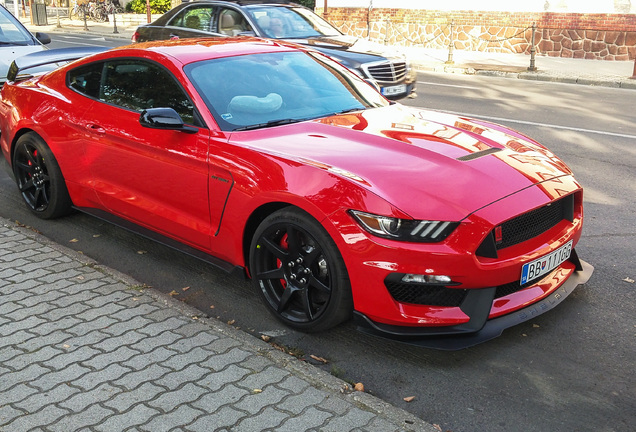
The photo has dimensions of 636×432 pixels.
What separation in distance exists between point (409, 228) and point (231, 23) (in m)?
8.95

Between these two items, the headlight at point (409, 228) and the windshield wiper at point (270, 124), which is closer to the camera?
the headlight at point (409, 228)

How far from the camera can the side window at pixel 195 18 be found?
12.0m

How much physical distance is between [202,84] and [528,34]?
18.9m

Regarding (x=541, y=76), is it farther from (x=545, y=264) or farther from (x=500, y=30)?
(x=545, y=264)

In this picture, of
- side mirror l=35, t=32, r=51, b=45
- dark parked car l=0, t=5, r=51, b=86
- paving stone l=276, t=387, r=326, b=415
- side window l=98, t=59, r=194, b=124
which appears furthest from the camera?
side mirror l=35, t=32, r=51, b=45

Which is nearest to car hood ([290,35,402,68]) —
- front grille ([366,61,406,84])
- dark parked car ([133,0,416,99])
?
dark parked car ([133,0,416,99])

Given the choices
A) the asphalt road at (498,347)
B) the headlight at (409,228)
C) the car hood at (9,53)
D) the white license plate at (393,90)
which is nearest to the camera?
the asphalt road at (498,347)

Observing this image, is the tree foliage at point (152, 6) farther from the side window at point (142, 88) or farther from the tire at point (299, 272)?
the tire at point (299, 272)

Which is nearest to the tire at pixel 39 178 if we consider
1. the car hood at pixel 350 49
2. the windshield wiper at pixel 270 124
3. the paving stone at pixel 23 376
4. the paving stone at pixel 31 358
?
the windshield wiper at pixel 270 124

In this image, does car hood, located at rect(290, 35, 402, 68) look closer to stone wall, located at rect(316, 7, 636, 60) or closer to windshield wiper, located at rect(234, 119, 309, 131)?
windshield wiper, located at rect(234, 119, 309, 131)

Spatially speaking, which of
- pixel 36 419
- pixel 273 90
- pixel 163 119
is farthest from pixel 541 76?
pixel 36 419

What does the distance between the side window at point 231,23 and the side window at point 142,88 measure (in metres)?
6.39

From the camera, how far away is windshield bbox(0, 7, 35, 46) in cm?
1019

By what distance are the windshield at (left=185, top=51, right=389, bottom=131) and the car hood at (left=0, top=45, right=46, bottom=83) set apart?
5304mm
